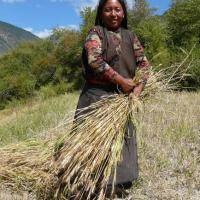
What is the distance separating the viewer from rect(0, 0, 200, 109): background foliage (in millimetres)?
27777

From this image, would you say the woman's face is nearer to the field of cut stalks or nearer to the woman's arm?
the woman's arm

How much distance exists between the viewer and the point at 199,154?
14.2 ft

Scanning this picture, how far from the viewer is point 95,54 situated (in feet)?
11.4

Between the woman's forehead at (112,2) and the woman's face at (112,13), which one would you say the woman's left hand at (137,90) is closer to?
the woman's face at (112,13)

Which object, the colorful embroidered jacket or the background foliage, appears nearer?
the colorful embroidered jacket

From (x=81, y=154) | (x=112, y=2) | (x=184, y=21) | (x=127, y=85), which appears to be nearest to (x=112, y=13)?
(x=112, y=2)

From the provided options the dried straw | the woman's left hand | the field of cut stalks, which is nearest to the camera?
the dried straw

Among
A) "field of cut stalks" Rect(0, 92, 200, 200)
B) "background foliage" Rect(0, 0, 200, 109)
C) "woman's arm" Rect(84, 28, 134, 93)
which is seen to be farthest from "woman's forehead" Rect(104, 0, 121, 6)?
"background foliage" Rect(0, 0, 200, 109)

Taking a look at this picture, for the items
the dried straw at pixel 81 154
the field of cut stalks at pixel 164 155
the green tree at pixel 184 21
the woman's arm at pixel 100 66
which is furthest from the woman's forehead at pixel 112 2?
the green tree at pixel 184 21

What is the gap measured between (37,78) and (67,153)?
48105mm

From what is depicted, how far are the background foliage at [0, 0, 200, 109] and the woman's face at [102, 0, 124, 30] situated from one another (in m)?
7.32

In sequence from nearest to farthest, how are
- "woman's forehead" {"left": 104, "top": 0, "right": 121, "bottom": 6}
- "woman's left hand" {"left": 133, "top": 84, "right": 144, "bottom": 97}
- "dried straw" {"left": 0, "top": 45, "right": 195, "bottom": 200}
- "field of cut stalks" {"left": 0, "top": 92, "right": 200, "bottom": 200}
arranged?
"dried straw" {"left": 0, "top": 45, "right": 195, "bottom": 200}, "field of cut stalks" {"left": 0, "top": 92, "right": 200, "bottom": 200}, "woman's left hand" {"left": 133, "top": 84, "right": 144, "bottom": 97}, "woman's forehead" {"left": 104, "top": 0, "right": 121, "bottom": 6}

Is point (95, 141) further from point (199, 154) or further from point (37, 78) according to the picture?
point (37, 78)

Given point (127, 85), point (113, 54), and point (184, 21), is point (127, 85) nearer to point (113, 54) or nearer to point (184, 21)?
point (113, 54)
